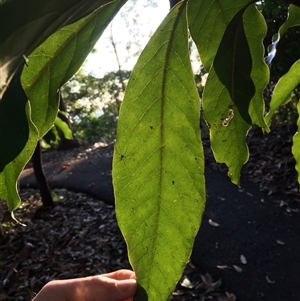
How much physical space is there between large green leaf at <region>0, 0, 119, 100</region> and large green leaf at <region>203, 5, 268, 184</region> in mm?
234

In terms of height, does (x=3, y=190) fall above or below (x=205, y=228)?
above

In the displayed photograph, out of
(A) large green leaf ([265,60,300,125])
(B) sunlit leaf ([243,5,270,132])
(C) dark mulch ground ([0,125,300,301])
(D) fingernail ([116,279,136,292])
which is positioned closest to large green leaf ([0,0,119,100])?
(B) sunlit leaf ([243,5,270,132])

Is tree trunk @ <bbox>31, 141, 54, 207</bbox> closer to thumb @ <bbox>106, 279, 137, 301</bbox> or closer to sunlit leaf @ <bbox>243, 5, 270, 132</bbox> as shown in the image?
thumb @ <bbox>106, 279, 137, 301</bbox>

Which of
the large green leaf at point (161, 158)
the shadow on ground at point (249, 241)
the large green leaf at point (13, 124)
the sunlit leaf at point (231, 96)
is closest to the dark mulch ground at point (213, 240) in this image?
the shadow on ground at point (249, 241)

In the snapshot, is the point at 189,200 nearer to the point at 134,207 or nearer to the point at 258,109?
the point at 134,207

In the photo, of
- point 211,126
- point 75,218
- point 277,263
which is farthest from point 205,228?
point 211,126

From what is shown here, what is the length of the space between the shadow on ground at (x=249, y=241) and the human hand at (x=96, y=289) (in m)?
2.32

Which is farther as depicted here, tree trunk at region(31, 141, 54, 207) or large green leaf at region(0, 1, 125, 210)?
tree trunk at region(31, 141, 54, 207)

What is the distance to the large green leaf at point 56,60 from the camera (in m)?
0.46

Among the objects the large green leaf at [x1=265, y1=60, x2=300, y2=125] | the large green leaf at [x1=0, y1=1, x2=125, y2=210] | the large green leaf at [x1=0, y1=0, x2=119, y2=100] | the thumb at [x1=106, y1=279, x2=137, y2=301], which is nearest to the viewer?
the large green leaf at [x1=0, y1=0, x2=119, y2=100]

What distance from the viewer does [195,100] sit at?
19.0 inches

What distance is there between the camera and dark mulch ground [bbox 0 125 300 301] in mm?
3043

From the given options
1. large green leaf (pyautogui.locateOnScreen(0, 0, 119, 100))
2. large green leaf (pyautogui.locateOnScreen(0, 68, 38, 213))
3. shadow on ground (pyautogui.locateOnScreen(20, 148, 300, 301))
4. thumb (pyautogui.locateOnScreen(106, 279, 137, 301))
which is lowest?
shadow on ground (pyautogui.locateOnScreen(20, 148, 300, 301))

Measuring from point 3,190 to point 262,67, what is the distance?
357mm
